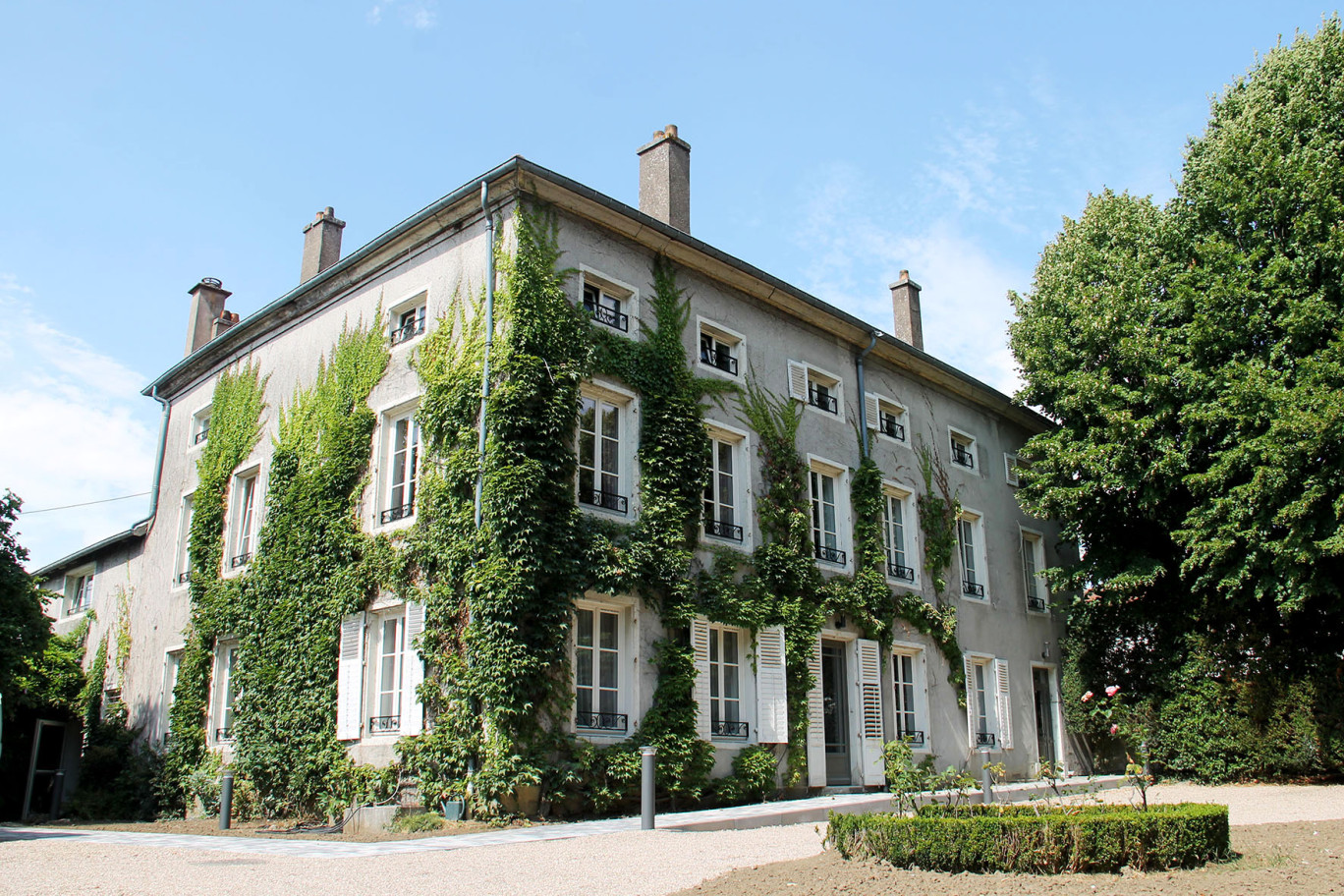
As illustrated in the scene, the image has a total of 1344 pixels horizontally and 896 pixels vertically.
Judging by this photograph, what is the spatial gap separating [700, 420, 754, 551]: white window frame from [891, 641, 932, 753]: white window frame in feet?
12.8

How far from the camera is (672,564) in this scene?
14.1m

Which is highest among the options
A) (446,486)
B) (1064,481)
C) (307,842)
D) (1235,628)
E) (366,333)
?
(366,333)

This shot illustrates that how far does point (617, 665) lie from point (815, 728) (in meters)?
3.95

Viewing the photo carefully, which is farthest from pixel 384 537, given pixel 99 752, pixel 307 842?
pixel 99 752

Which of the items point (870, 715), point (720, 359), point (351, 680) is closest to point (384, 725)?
point (351, 680)

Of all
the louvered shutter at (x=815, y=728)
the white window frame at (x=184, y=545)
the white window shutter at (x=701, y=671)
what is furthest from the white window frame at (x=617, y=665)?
the white window frame at (x=184, y=545)

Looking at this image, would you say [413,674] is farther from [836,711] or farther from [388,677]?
[836,711]

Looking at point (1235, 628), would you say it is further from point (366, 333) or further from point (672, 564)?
point (366, 333)

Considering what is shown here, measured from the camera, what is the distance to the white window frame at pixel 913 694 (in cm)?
1797

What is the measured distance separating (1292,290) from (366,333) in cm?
1436

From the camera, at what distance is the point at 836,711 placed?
17.0 m

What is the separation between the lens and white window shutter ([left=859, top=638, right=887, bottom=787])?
16969 mm

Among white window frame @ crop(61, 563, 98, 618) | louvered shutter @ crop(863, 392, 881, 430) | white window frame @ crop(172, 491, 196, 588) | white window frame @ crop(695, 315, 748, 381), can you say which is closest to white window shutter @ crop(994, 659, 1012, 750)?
louvered shutter @ crop(863, 392, 881, 430)

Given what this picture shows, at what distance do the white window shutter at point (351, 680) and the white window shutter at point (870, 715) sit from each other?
7736 millimetres
